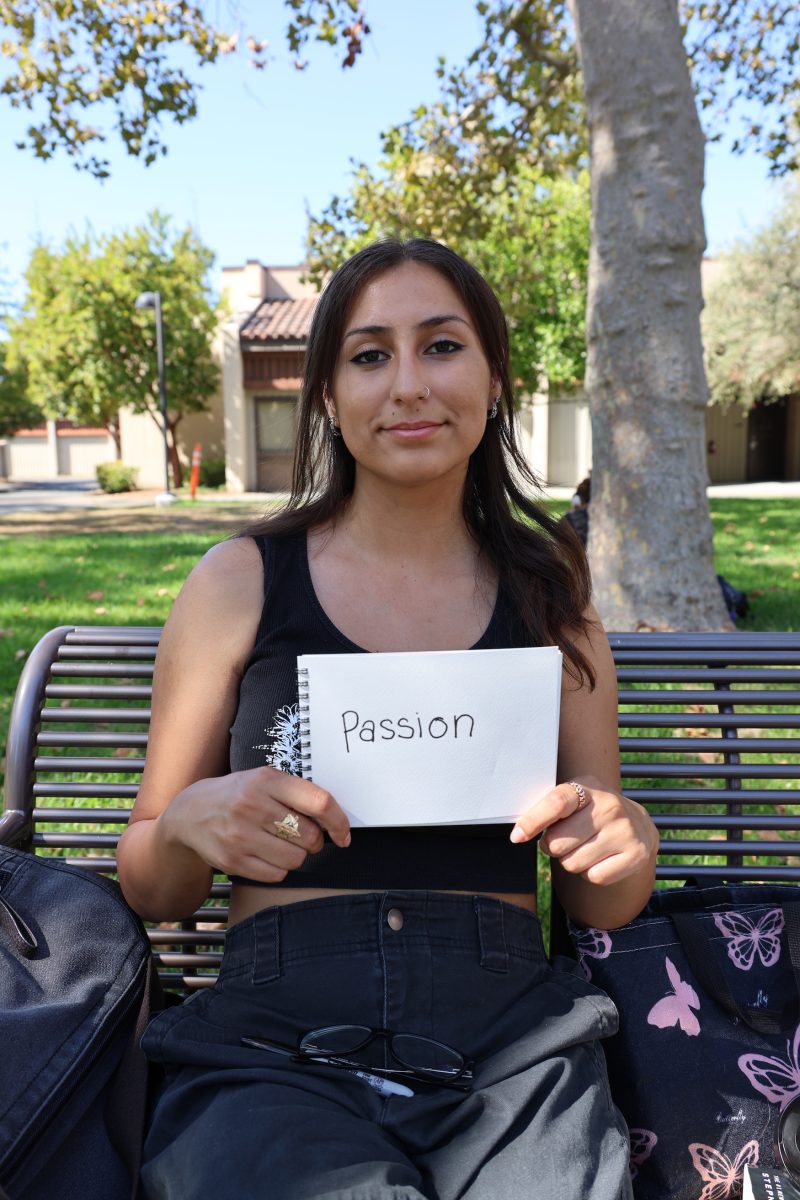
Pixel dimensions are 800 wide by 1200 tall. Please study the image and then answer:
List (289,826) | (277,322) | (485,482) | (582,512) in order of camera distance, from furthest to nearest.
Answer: (277,322) → (582,512) → (485,482) → (289,826)

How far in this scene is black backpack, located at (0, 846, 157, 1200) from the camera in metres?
1.33

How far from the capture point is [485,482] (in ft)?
6.75

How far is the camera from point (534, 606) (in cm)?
183

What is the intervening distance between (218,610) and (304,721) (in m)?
0.34

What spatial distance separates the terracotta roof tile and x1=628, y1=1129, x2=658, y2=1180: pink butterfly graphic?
84.2 ft

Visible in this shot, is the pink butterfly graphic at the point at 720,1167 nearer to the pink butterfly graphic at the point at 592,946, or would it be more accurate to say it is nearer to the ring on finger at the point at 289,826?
the pink butterfly graphic at the point at 592,946

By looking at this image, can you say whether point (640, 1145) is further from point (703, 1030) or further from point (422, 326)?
point (422, 326)

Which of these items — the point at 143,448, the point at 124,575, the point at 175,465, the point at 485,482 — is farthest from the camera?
the point at 143,448

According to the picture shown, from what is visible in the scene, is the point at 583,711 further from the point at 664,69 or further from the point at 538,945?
the point at 664,69

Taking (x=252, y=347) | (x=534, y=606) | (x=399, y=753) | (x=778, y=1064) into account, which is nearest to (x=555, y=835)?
(x=399, y=753)

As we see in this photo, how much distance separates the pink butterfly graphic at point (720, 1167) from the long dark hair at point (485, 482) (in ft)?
2.53

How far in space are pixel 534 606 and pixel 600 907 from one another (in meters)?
0.54

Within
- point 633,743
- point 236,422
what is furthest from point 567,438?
point 633,743

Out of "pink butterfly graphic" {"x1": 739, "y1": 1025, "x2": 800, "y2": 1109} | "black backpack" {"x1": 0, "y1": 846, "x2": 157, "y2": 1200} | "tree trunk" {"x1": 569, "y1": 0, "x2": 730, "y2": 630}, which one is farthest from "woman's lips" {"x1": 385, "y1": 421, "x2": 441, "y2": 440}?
"tree trunk" {"x1": 569, "y1": 0, "x2": 730, "y2": 630}
